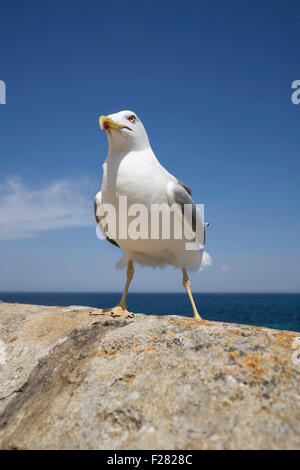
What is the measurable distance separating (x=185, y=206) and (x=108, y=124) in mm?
1783

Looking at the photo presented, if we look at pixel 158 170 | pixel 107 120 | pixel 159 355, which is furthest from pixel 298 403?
pixel 107 120

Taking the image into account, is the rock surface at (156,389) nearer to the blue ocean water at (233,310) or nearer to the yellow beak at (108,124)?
the yellow beak at (108,124)

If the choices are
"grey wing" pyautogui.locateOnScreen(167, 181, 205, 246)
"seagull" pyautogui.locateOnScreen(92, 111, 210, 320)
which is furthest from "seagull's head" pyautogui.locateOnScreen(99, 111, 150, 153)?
"grey wing" pyautogui.locateOnScreen(167, 181, 205, 246)

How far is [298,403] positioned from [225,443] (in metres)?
0.57

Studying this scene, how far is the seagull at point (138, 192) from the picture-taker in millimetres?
4516

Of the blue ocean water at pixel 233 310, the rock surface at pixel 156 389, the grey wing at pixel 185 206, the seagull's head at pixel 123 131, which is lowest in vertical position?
the blue ocean water at pixel 233 310

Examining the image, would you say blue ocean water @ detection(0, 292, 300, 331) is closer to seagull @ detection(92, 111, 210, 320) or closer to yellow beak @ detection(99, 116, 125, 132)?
seagull @ detection(92, 111, 210, 320)

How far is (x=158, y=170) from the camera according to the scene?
489 centimetres

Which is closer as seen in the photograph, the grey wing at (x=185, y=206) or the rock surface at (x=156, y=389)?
the rock surface at (x=156, y=389)

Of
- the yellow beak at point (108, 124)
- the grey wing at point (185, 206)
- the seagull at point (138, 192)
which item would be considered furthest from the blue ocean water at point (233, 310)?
the yellow beak at point (108, 124)

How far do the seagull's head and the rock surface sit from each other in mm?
2859

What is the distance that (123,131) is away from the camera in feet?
15.8
